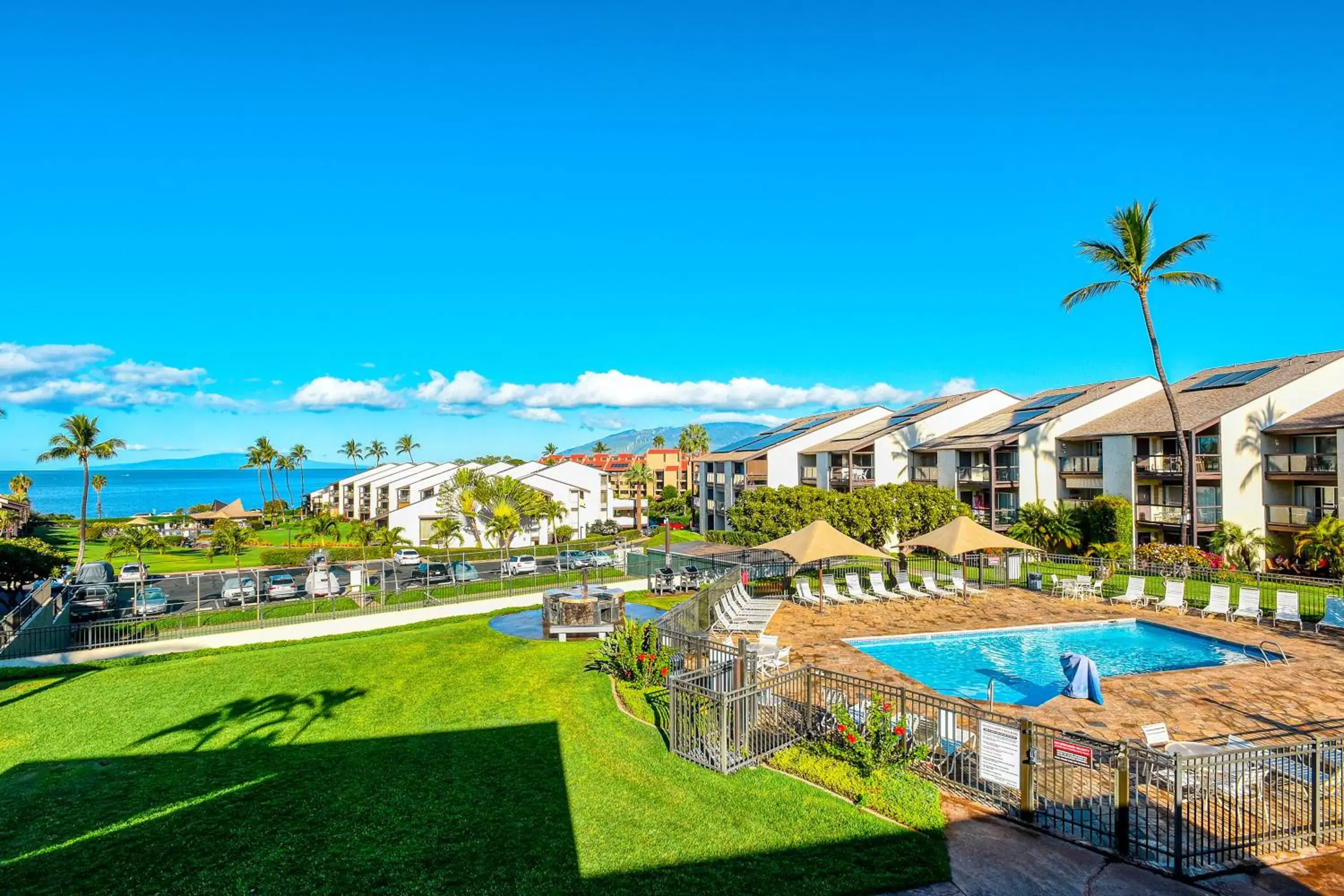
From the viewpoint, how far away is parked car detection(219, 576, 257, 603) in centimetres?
2955

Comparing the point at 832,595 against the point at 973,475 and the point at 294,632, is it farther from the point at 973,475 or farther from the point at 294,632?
the point at 973,475

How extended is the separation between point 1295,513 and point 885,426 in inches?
1031

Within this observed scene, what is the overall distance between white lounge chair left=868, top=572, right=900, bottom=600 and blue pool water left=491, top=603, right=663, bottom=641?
752cm

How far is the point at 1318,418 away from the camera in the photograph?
29.2 metres

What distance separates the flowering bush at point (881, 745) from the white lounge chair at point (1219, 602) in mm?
15634

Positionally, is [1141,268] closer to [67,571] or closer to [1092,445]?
[1092,445]

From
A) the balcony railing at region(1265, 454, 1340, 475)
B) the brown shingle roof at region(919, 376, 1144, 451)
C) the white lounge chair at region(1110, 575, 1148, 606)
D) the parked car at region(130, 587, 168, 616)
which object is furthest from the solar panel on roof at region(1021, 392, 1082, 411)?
the parked car at region(130, 587, 168, 616)

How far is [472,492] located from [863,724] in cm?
4691

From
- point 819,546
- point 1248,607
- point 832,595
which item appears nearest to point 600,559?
point 832,595

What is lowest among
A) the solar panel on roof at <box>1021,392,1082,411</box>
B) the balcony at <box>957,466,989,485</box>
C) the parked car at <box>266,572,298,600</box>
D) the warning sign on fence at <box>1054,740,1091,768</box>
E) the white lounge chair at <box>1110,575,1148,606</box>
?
the parked car at <box>266,572,298,600</box>

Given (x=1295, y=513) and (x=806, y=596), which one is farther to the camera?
(x=1295, y=513)

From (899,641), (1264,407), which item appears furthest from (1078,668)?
(1264,407)

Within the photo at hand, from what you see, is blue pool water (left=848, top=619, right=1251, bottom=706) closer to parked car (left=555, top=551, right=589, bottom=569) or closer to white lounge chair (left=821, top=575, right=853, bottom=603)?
white lounge chair (left=821, top=575, right=853, bottom=603)

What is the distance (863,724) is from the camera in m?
9.53
